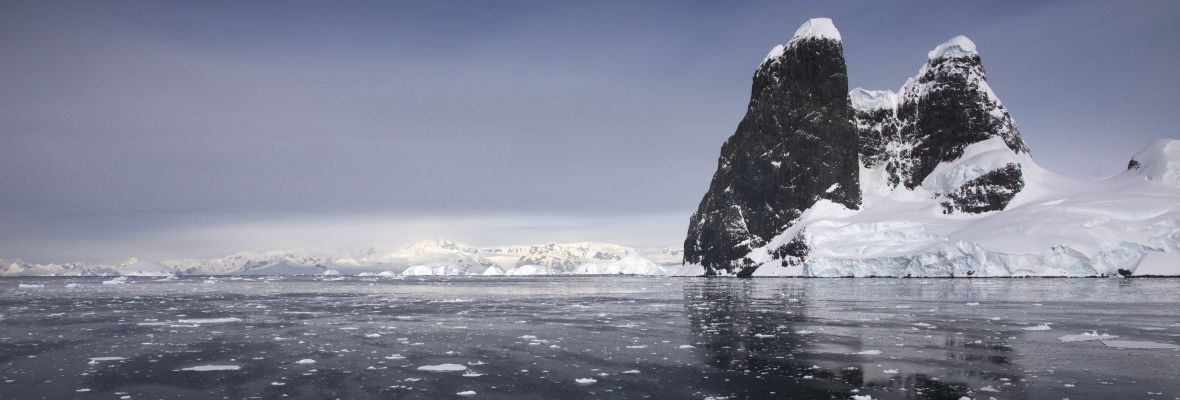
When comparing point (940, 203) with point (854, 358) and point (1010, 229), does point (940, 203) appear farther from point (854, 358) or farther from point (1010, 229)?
point (854, 358)

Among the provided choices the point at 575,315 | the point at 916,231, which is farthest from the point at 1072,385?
the point at 916,231

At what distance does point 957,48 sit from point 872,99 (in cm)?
2682

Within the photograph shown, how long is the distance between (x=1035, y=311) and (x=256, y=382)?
110ft

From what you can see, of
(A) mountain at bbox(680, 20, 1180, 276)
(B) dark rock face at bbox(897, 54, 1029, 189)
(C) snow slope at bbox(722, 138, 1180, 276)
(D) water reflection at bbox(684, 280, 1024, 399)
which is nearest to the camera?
(D) water reflection at bbox(684, 280, 1024, 399)

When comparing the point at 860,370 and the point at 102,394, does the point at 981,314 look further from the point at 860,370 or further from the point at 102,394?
the point at 102,394

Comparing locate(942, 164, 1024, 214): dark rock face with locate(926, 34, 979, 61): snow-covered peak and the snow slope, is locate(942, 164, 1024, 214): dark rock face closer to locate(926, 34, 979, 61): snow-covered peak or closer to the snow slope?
the snow slope

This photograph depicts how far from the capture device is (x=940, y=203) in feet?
492

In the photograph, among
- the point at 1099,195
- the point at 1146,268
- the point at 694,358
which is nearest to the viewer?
the point at 694,358

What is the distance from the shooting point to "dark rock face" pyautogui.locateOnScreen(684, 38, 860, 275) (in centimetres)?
16688

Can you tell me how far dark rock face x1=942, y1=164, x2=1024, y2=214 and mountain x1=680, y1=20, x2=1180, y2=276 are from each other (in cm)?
25

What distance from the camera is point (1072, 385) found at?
12969 mm

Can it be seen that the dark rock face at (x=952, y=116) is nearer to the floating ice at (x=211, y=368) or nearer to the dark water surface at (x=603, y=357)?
the dark water surface at (x=603, y=357)

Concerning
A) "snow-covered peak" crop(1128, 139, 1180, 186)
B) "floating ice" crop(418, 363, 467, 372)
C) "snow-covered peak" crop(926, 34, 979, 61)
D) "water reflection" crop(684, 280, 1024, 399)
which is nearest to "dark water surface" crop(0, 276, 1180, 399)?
"water reflection" crop(684, 280, 1024, 399)

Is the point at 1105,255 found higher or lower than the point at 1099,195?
lower
